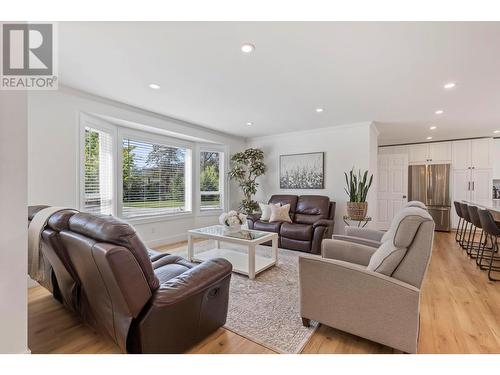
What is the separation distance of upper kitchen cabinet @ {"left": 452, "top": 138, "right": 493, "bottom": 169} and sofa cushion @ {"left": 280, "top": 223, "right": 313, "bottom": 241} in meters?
4.68

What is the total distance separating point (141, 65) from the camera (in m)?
2.25

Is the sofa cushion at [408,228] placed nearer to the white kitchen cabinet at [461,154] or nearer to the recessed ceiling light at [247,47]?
the recessed ceiling light at [247,47]

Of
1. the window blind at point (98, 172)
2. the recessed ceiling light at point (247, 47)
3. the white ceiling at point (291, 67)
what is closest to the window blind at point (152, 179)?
the window blind at point (98, 172)

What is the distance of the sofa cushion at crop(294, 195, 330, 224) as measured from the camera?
4.29 metres

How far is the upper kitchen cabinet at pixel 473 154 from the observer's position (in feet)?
17.6

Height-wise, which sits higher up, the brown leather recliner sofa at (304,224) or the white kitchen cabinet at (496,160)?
the white kitchen cabinet at (496,160)

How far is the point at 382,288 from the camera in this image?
150 centimetres

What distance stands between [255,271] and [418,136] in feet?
16.9

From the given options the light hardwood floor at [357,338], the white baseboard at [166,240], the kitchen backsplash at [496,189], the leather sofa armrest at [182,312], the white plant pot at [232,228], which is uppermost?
the kitchen backsplash at [496,189]

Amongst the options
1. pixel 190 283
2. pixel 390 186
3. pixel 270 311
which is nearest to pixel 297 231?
pixel 270 311

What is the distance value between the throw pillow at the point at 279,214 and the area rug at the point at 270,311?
1.34 meters

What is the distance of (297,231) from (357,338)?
216cm

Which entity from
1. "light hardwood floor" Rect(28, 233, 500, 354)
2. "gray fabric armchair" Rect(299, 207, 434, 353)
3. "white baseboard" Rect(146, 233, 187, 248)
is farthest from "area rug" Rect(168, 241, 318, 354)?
"white baseboard" Rect(146, 233, 187, 248)
